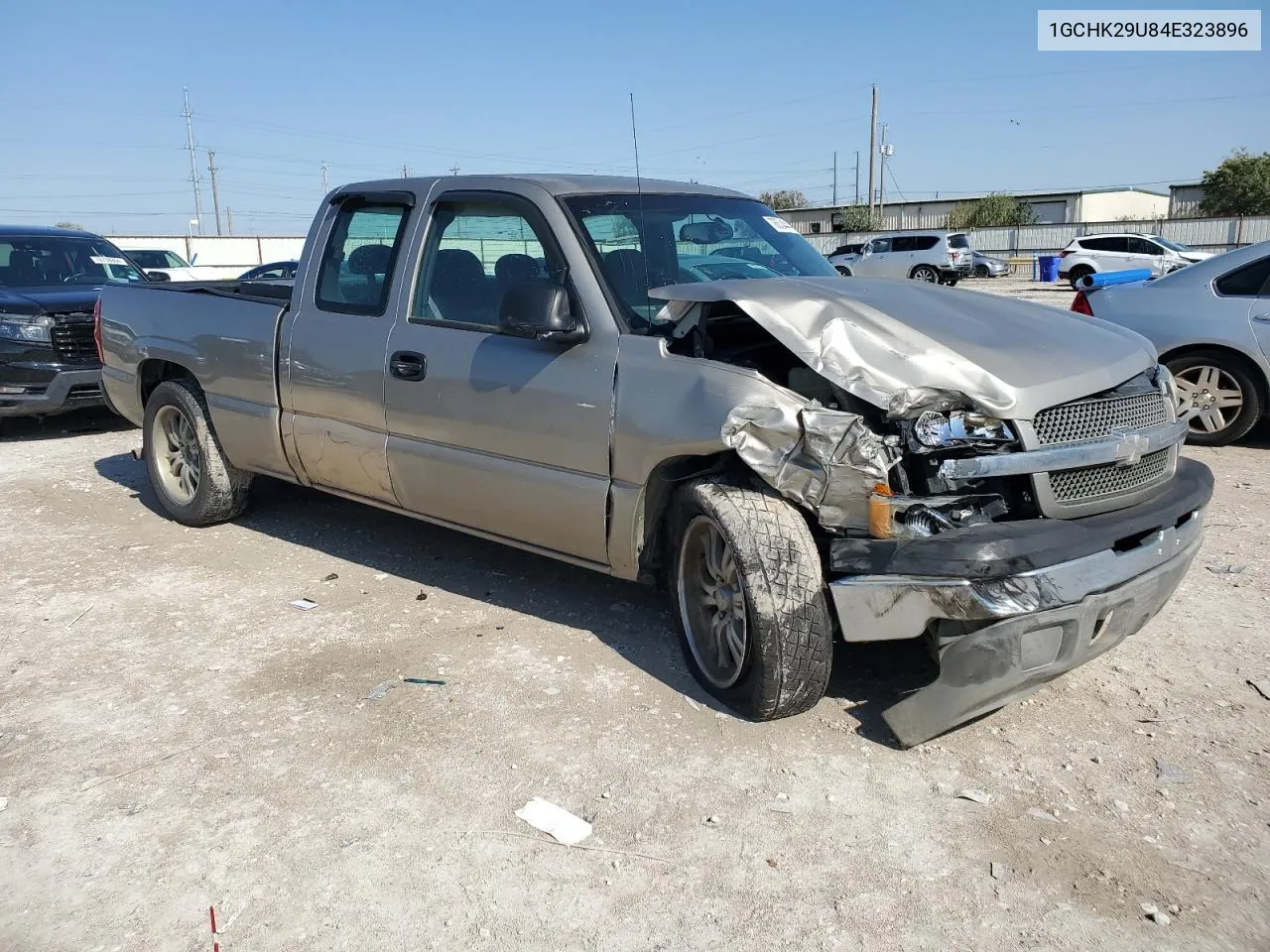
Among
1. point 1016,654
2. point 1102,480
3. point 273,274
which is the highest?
point 273,274

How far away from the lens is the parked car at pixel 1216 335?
7.48m

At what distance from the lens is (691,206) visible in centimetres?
486

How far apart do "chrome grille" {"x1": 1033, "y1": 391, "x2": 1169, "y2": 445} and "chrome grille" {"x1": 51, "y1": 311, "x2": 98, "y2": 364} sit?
8407 mm

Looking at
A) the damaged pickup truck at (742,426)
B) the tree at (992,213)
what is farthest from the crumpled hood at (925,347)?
the tree at (992,213)

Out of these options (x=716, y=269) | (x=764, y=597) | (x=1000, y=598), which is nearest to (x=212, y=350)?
(x=716, y=269)

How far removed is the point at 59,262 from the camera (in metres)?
10.4

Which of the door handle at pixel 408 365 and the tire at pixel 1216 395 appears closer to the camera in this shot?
the door handle at pixel 408 365

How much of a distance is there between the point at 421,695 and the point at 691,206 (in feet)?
8.19

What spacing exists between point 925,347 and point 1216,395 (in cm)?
539

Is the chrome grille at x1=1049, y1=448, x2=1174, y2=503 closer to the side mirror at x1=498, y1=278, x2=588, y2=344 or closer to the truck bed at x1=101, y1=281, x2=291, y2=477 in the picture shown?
the side mirror at x1=498, y1=278, x2=588, y2=344

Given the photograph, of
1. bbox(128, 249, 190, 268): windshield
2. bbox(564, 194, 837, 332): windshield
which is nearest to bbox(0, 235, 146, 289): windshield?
bbox(564, 194, 837, 332): windshield

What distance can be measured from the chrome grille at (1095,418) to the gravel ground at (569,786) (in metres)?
1.03

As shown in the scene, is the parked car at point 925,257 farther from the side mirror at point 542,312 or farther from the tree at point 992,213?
the side mirror at point 542,312

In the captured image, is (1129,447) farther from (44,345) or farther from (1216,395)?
(44,345)
